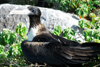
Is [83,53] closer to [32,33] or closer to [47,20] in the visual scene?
[32,33]

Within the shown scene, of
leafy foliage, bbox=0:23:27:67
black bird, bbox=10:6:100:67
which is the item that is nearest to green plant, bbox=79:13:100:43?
black bird, bbox=10:6:100:67

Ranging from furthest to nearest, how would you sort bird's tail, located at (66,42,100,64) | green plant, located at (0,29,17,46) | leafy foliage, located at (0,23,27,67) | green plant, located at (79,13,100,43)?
1. green plant, located at (79,13,100,43)
2. green plant, located at (0,29,17,46)
3. leafy foliage, located at (0,23,27,67)
4. bird's tail, located at (66,42,100,64)

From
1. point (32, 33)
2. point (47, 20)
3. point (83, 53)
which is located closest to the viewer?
point (83, 53)

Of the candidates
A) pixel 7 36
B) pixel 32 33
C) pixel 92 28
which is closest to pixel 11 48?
pixel 7 36

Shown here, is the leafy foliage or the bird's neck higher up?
the bird's neck

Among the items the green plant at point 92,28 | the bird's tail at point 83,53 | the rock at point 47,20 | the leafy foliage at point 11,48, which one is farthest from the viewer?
the rock at point 47,20

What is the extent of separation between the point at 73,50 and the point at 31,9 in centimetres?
163

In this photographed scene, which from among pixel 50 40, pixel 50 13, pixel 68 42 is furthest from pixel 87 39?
pixel 50 13

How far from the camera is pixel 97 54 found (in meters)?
3.98

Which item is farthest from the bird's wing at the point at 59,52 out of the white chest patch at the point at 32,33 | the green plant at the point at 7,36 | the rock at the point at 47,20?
the rock at the point at 47,20

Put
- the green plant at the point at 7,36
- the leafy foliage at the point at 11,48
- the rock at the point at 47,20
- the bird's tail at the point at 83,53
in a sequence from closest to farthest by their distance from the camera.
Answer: the bird's tail at the point at 83,53, the leafy foliage at the point at 11,48, the green plant at the point at 7,36, the rock at the point at 47,20

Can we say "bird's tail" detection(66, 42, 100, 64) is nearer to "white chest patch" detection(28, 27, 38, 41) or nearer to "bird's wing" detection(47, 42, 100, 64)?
"bird's wing" detection(47, 42, 100, 64)

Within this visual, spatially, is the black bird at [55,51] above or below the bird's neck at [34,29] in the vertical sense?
below

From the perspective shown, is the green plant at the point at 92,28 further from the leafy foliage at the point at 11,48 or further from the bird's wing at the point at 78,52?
the leafy foliage at the point at 11,48
